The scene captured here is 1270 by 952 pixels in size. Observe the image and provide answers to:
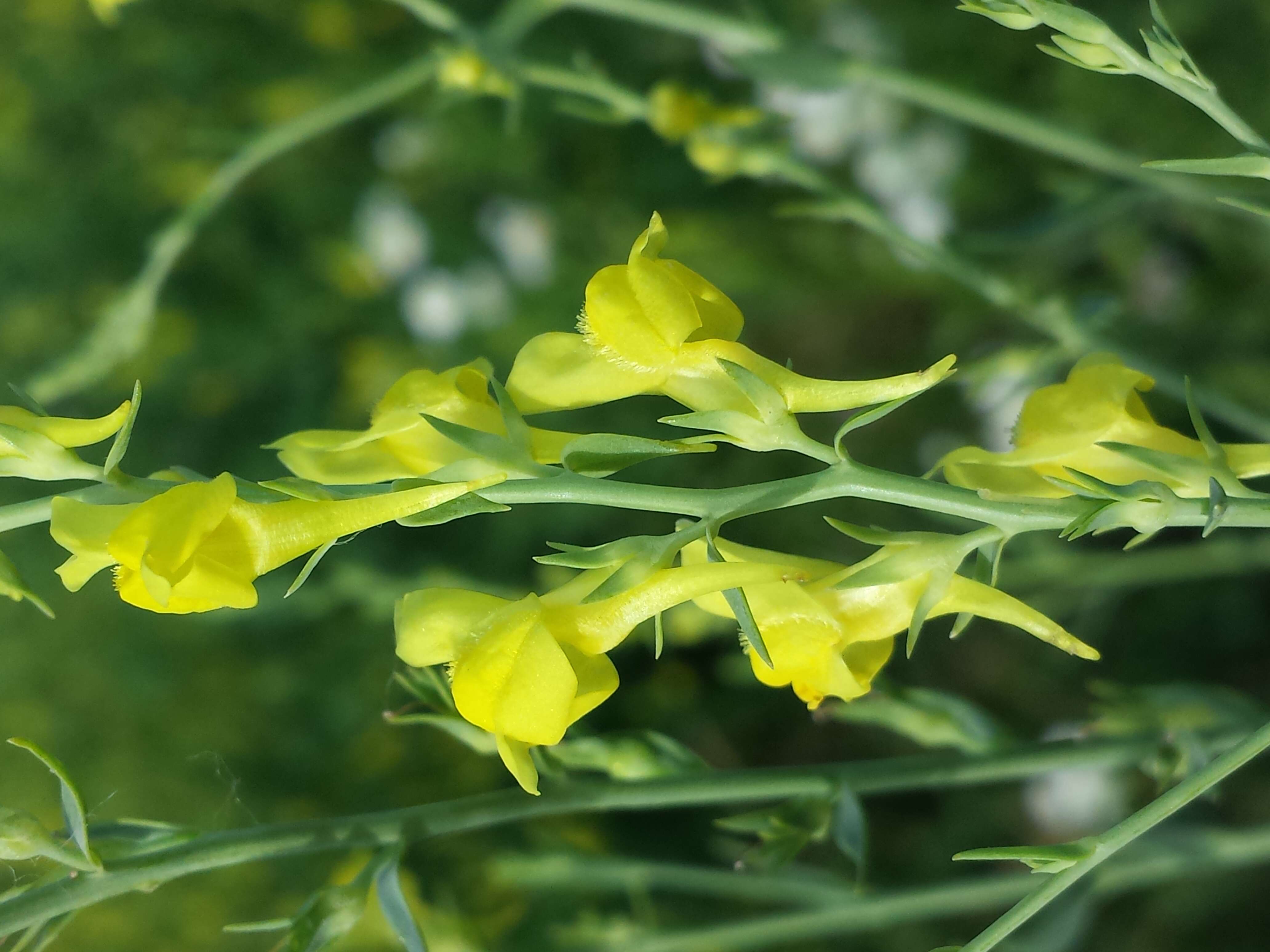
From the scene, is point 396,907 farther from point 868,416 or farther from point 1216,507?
point 1216,507

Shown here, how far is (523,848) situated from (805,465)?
1499mm

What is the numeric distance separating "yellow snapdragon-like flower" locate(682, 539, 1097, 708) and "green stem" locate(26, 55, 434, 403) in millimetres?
1378

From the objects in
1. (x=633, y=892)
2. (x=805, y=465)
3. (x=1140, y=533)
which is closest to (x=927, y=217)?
(x=805, y=465)

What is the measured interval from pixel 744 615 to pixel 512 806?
1.52 feet

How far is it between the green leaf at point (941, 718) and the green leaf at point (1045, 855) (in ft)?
1.67

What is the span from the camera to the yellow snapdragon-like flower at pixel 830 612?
1194 mm

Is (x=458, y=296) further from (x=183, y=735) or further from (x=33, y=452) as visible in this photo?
(x=33, y=452)

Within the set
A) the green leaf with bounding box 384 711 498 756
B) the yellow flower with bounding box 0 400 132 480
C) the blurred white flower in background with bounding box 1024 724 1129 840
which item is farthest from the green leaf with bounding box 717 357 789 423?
the blurred white flower in background with bounding box 1024 724 1129 840

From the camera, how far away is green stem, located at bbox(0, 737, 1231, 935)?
1.19 metres

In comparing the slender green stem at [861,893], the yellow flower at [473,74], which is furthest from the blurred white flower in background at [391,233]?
the slender green stem at [861,893]

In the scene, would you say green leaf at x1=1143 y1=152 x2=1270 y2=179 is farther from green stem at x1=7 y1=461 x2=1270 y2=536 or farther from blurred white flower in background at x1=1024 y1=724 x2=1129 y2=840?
blurred white flower in background at x1=1024 y1=724 x2=1129 y2=840

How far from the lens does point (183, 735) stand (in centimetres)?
376

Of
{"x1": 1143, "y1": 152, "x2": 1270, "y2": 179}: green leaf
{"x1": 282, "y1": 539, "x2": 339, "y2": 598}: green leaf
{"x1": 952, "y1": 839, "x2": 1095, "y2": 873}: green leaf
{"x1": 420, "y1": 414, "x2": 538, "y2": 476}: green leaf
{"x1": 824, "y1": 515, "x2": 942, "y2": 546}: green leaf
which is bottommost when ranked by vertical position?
{"x1": 952, "y1": 839, "x2": 1095, "y2": 873}: green leaf

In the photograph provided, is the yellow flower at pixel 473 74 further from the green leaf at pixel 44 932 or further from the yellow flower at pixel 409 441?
the green leaf at pixel 44 932
